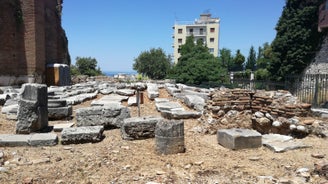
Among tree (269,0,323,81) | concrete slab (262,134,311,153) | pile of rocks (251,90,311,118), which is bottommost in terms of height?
concrete slab (262,134,311,153)

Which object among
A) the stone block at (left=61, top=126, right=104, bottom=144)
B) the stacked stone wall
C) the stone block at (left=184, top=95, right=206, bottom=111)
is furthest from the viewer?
the stone block at (left=184, top=95, right=206, bottom=111)

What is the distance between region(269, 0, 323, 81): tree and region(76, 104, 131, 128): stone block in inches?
740

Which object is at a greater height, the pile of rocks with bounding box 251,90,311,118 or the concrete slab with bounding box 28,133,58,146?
the pile of rocks with bounding box 251,90,311,118

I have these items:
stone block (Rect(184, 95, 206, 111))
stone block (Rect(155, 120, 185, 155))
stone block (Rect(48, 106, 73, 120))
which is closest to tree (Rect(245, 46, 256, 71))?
stone block (Rect(184, 95, 206, 111))


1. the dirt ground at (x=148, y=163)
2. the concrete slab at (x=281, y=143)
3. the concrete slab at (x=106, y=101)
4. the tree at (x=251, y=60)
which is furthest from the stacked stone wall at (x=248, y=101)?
the tree at (x=251, y=60)

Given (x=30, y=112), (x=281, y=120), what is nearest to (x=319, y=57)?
(x=281, y=120)

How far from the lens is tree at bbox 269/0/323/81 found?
70.6ft

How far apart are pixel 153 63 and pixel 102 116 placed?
3706 cm

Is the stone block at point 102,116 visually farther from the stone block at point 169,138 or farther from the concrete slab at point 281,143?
the concrete slab at point 281,143

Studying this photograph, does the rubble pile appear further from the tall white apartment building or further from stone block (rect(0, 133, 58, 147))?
the tall white apartment building

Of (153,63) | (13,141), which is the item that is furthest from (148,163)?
(153,63)

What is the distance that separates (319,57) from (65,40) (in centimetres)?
2050

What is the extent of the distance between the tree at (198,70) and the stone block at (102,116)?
1305cm

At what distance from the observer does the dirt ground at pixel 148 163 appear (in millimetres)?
3477
